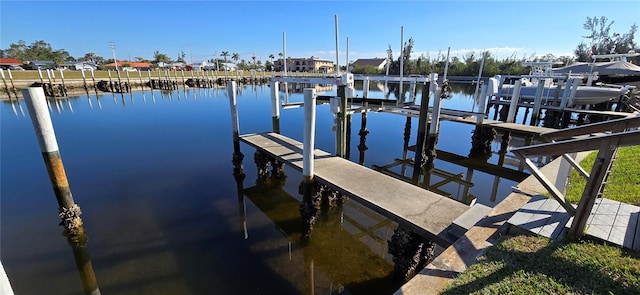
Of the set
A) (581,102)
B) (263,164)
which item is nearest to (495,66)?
(581,102)

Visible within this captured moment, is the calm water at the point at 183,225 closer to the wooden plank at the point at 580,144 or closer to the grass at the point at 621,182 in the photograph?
the grass at the point at 621,182

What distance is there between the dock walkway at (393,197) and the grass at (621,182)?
8.16ft

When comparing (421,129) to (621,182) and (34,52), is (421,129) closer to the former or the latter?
(621,182)

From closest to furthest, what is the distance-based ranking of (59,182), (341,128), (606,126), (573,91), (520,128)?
(606,126) → (59,182) → (341,128) → (520,128) → (573,91)

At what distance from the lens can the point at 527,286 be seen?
9.26 feet

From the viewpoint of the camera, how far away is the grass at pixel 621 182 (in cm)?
492

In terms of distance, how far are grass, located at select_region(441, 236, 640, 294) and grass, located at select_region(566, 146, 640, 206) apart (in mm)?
1760

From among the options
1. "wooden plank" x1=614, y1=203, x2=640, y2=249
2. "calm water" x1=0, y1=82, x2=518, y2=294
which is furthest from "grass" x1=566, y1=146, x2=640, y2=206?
"calm water" x1=0, y1=82, x2=518, y2=294

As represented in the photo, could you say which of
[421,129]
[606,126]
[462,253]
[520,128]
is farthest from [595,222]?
[520,128]

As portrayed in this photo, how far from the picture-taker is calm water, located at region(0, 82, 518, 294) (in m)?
5.57

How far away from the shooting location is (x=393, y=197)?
573 centimetres

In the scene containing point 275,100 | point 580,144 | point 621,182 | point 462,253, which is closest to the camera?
point 580,144

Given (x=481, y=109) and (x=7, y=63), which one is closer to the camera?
(x=481, y=109)

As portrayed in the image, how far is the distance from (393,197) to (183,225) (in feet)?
18.7
